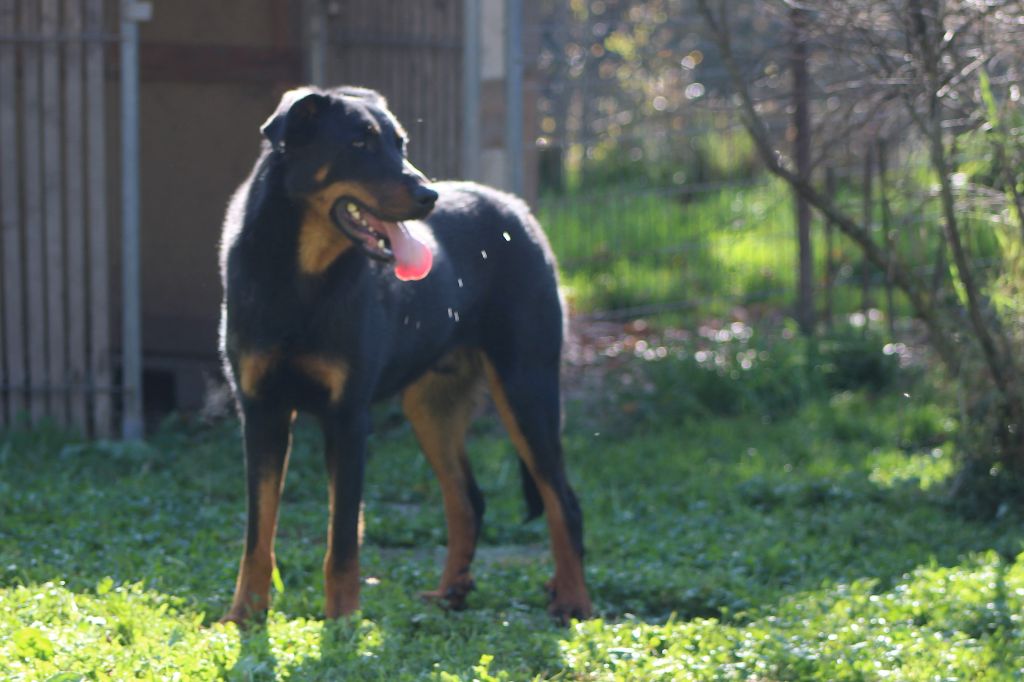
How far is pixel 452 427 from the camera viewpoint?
6.07m

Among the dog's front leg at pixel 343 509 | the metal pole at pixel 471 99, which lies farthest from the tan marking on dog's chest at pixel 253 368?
the metal pole at pixel 471 99

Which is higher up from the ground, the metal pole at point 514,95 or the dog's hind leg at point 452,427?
the metal pole at point 514,95

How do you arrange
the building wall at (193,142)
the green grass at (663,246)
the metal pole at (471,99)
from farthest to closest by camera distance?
the green grass at (663,246), the building wall at (193,142), the metal pole at (471,99)

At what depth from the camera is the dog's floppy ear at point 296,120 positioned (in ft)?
16.2

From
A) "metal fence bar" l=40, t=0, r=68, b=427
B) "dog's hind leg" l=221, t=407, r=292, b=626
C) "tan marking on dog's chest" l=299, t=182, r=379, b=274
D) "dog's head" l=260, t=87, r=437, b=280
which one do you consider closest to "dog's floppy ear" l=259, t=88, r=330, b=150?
"dog's head" l=260, t=87, r=437, b=280

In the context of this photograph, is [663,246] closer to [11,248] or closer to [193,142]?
[193,142]

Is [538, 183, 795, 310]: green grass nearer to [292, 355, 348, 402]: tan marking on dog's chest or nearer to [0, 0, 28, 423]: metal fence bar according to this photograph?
[0, 0, 28, 423]: metal fence bar

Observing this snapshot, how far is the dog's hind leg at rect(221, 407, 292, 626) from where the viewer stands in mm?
5180

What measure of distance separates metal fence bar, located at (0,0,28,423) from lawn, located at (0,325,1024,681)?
43cm

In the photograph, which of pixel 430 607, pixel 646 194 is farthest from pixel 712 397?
pixel 430 607

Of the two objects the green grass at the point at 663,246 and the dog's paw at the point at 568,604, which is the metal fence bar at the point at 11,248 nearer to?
the dog's paw at the point at 568,604

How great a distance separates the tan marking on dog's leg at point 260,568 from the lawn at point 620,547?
11 cm

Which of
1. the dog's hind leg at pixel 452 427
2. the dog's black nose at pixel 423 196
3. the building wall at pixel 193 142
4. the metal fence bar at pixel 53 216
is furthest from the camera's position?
the building wall at pixel 193 142

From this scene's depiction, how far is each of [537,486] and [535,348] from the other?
55 cm
